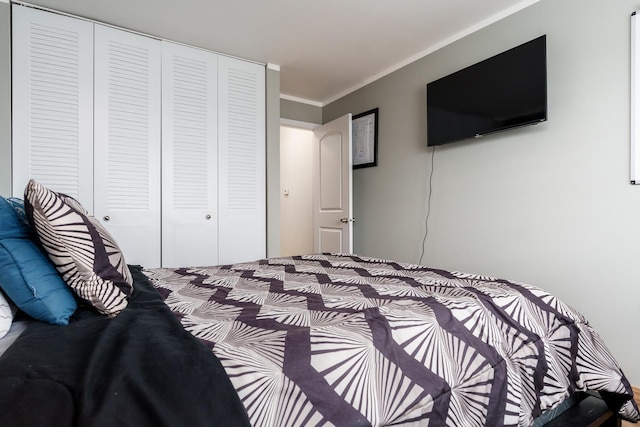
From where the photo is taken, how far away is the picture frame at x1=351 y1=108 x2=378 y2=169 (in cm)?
363

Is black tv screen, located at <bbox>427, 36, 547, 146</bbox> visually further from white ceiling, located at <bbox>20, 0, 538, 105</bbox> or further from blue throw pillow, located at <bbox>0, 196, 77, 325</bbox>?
blue throw pillow, located at <bbox>0, 196, 77, 325</bbox>

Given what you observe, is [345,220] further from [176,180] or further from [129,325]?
[129,325]

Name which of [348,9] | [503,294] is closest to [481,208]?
[503,294]

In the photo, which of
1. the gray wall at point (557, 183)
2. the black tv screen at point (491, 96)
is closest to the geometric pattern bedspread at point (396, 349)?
the gray wall at point (557, 183)

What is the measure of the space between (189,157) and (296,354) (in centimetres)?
261

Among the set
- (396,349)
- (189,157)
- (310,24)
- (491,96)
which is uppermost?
(310,24)

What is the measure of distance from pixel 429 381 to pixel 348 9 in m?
2.49

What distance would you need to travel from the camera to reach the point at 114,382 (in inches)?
22.7

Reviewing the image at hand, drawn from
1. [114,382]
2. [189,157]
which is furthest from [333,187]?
[114,382]

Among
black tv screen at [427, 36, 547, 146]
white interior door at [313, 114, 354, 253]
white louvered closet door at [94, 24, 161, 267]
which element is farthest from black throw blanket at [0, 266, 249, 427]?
white interior door at [313, 114, 354, 253]

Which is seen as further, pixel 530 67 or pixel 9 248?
pixel 530 67

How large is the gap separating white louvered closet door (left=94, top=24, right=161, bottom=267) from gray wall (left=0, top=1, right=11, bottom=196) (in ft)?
1.66

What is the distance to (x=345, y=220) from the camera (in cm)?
358

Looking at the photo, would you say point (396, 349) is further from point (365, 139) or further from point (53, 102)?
point (365, 139)
